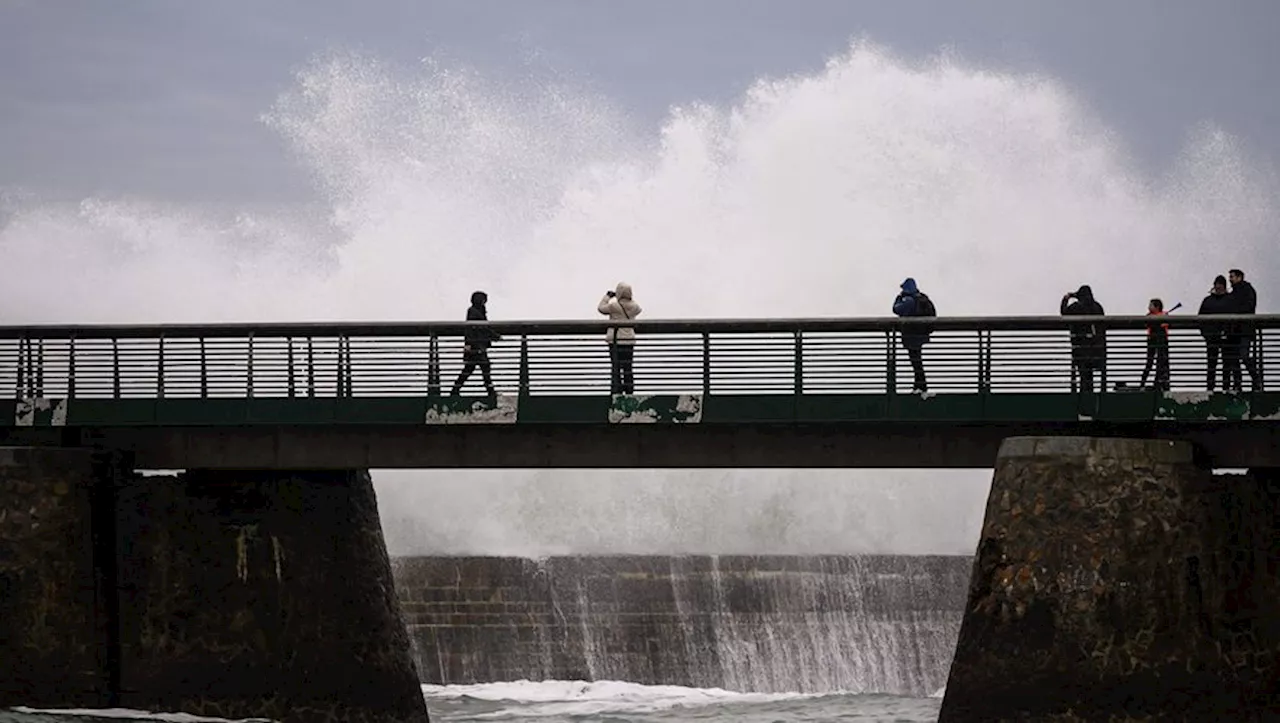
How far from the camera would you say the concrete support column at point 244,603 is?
32.1 m

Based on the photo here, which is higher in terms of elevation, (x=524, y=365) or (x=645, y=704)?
(x=524, y=365)

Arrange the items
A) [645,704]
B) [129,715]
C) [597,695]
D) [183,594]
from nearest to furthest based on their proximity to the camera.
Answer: [129,715] → [183,594] → [645,704] → [597,695]

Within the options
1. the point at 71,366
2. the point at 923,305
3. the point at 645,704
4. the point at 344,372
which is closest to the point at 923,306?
the point at 923,305

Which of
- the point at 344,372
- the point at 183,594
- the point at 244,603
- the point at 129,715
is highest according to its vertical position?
the point at 344,372

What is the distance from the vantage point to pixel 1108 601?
29031 millimetres

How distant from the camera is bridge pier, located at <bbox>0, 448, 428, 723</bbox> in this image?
31.6m

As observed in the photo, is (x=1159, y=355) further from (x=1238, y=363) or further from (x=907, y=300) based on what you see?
(x=907, y=300)

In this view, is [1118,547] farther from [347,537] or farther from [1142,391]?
[347,537]

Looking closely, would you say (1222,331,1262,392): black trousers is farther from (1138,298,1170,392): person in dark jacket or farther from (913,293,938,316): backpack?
(913,293,938,316): backpack

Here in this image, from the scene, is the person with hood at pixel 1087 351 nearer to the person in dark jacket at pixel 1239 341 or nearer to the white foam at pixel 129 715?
the person in dark jacket at pixel 1239 341

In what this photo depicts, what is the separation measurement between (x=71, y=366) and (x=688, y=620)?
20174 mm

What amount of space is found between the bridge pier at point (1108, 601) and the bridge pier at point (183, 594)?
8.30 meters

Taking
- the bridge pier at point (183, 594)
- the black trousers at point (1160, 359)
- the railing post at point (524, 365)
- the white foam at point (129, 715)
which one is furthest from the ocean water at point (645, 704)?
the black trousers at point (1160, 359)

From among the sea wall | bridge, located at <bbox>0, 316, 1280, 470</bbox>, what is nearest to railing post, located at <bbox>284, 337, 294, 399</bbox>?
bridge, located at <bbox>0, 316, 1280, 470</bbox>
